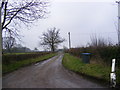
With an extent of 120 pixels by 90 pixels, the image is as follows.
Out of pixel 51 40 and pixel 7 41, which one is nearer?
pixel 7 41

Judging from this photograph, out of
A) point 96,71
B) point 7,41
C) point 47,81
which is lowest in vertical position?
point 47,81

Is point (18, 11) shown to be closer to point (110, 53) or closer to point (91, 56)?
point (91, 56)

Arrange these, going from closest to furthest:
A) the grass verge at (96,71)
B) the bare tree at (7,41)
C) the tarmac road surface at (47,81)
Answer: the tarmac road surface at (47,81) < the grass verge at (96,71) < the bare tree at (7,41)

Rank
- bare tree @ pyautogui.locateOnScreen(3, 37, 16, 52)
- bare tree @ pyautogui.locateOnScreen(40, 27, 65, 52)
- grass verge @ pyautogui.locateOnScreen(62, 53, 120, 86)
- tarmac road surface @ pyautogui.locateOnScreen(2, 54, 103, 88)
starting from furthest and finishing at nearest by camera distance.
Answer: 1. bare tree @ pyautogui.locateOnScreen(40, 27, 65, 52)
2. bare tree @ pyautogui.locateOnScreen(3, 37, 16, 52)
3. grass verge @ pyautogui.locateOnScreen(62, 53, 120, 86)
4. tarmac road surface @ pyautogui.locateOnScreen(2, 54, 103, 88)

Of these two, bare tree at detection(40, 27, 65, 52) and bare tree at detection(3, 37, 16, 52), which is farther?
bare tree at detection(40, 27, 65, 52)

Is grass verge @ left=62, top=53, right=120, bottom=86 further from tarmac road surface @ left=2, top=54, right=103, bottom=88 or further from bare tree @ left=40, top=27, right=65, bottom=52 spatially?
bare tree @ left=40, top=27, right=65, bottom=52

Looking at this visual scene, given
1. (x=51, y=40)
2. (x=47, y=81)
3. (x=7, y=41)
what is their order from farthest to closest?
(x=51, y=40), (x=7, y=41), (x=47, y=81)

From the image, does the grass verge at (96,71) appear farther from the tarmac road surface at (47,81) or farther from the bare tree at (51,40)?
the bare tree at (51,40)

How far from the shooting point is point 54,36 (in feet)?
166

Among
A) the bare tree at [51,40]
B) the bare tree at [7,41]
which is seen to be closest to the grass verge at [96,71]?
the bare tree at [7,41]

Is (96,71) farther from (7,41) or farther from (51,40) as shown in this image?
(51,40)

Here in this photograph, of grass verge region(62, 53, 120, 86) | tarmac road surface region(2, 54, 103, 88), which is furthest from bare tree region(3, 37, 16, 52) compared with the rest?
grass verge region(62, 53, 120, 86)

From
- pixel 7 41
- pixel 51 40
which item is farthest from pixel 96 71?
pixel 51 40

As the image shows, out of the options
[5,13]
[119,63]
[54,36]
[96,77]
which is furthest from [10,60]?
[54,36]
